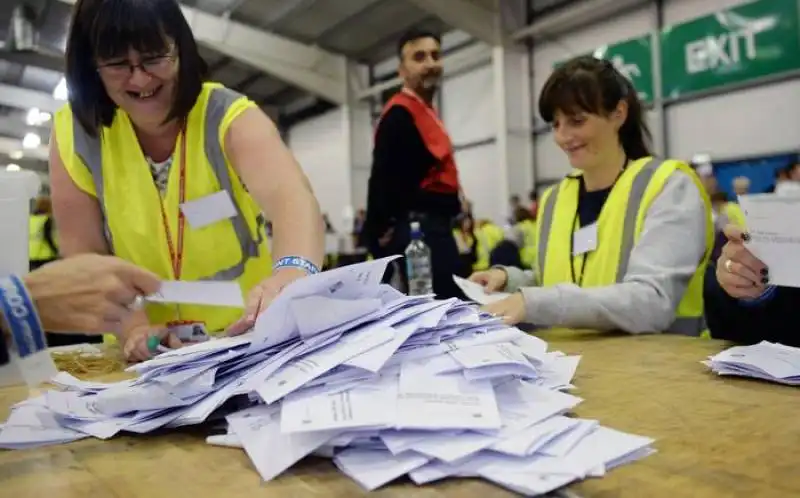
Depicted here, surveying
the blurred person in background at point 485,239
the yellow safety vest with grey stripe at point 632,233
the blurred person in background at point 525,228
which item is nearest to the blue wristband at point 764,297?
the yellow safety vest with grey stripe at point 632,233

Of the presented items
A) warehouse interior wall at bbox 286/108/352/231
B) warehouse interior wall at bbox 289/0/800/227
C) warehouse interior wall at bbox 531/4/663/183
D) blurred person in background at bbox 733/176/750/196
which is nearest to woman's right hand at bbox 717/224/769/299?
warehouse interior wall at bbox 289/0/800/227

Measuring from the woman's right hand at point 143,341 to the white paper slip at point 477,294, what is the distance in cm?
53

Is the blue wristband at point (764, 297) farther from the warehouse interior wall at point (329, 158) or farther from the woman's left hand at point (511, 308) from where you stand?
the warehouse interior wall at point (329, 158)

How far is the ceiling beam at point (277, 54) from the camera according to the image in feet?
30.0

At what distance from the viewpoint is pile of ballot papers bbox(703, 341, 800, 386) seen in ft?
2.76

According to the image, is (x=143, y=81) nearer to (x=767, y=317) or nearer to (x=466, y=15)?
(x=767, y=317)

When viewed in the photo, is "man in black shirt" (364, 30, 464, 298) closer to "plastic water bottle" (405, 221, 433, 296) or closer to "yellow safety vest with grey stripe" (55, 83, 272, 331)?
"plastic water bottle" (405, 221, 433, 296)

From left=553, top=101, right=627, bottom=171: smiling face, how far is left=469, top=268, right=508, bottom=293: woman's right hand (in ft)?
1.10

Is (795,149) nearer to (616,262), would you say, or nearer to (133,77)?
(616,262)

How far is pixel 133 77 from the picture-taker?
4.06 ft

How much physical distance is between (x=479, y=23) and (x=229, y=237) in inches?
294

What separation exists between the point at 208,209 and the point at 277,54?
907 cm

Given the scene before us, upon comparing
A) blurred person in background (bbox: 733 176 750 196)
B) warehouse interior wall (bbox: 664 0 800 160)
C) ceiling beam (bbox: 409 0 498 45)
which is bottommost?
blurred person in background (bbox: 733 176 750 196)

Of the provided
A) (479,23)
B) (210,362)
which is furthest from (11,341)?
(479,23)
